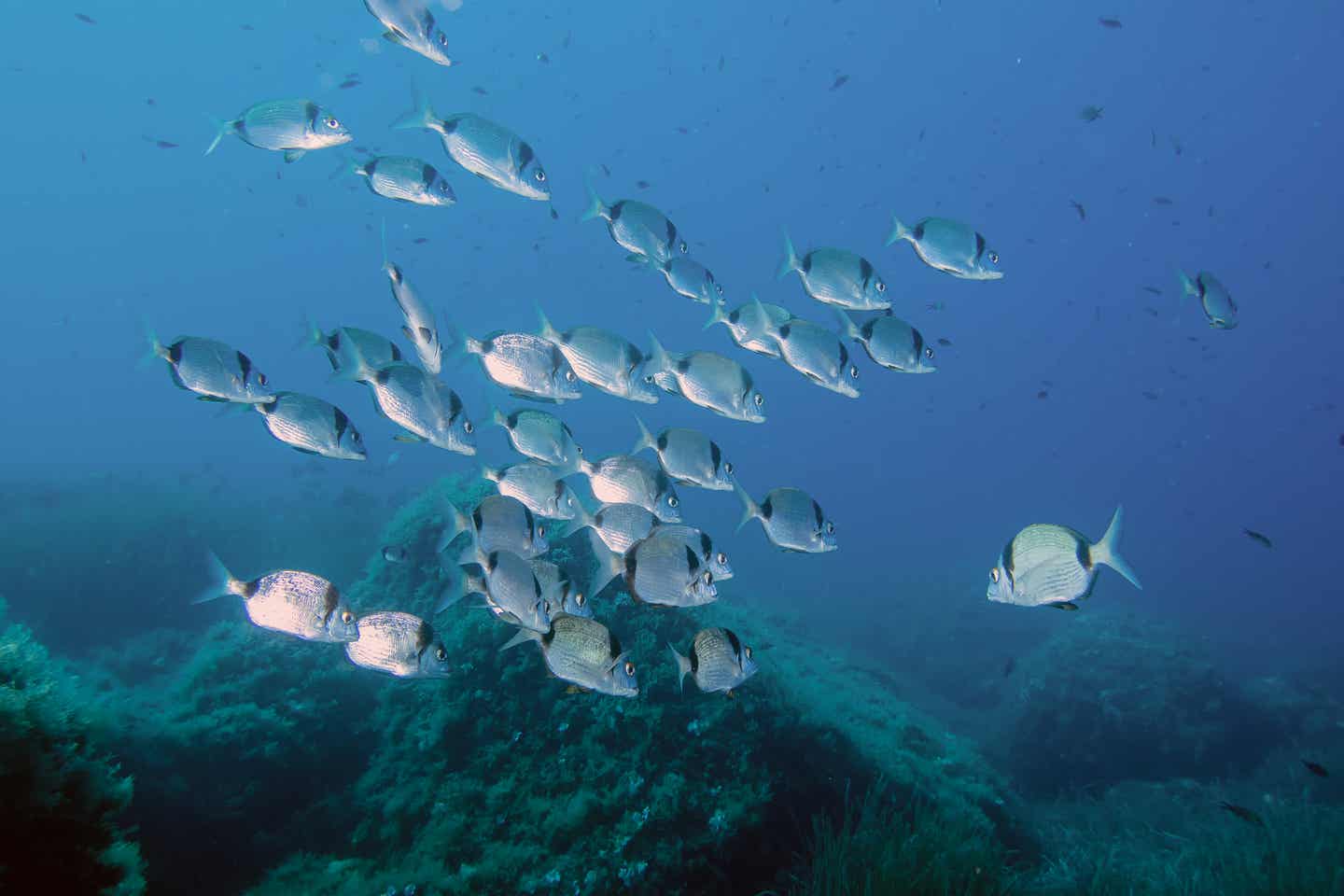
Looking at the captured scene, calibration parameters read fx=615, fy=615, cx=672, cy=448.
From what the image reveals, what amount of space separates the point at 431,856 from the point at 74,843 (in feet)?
7.87

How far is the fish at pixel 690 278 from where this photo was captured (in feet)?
19.0

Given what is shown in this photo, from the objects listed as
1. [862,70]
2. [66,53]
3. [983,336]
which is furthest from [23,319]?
[983,336]

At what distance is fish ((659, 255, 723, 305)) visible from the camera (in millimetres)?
5793

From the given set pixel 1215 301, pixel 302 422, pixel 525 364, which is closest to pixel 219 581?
pixel 302 422

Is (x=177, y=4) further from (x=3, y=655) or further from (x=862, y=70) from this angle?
(x=3, y=655)

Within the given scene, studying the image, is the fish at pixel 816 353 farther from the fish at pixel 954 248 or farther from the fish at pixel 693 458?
the fish at pixel 954 248

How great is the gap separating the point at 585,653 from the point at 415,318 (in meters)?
2.82

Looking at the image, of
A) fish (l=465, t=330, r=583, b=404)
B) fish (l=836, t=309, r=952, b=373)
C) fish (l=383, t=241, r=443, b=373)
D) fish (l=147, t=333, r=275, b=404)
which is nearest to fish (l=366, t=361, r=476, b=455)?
fish (l=383, t=241, r=443, b=373)

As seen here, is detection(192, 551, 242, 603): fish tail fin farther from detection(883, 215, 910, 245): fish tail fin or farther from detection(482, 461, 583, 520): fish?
detection(883, 215, 910, 245): fish tail fin

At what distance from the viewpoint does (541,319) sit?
17.2 feet

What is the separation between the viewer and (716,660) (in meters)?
4.12

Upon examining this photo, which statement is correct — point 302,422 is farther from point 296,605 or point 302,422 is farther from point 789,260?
point 789,260

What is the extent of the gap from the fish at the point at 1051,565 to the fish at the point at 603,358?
2.90 metres

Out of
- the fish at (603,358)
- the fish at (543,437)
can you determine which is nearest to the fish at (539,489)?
the fish at (543,437)
